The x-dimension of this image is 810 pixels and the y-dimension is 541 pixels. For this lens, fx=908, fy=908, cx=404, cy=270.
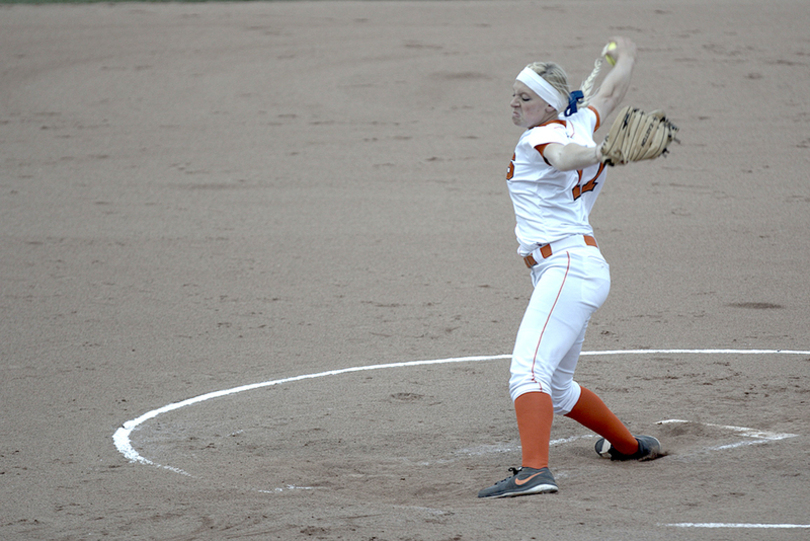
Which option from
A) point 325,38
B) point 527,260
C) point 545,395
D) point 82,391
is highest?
point 325,38

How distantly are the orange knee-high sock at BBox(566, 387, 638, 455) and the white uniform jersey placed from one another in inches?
28.5

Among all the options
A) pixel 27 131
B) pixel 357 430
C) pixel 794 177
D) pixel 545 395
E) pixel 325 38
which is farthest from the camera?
pixel 325 38

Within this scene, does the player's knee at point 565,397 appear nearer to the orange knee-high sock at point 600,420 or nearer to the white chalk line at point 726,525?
the orange knee-high sock at point 600,420

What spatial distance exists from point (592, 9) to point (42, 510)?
45.6 ft

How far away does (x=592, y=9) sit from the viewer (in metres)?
15.7

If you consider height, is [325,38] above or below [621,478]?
above

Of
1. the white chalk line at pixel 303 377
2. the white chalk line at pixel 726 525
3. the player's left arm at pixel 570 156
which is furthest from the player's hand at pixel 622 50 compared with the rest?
the white chalk line at pixel 303 377

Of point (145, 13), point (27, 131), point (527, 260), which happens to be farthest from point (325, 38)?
point (527, 260)

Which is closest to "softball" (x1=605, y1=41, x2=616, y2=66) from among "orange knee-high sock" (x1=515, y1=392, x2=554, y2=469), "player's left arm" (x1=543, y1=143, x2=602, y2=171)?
"player's left arm" (x1=543, y1=143, x2=602, y2=171)

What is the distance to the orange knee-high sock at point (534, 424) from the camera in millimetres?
3664

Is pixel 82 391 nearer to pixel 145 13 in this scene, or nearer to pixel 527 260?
pixel 527 260

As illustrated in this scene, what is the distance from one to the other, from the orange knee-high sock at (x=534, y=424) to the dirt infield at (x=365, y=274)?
7.8 inches

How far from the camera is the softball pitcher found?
3.68 meters

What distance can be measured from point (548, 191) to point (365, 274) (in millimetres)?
4560
